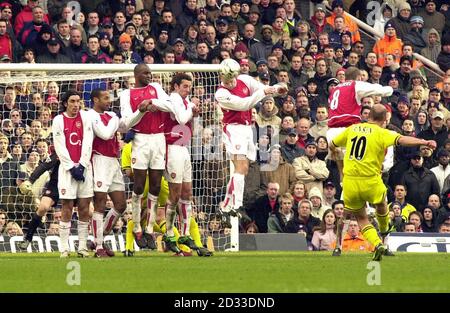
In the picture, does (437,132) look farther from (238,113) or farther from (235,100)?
(235,100)

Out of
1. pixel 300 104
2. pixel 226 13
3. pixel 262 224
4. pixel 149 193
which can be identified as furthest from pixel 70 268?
pixel 226 13

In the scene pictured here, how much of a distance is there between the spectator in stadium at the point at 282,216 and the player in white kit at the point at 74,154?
21.0 ft

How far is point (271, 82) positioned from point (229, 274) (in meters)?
13.7

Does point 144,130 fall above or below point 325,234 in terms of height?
above

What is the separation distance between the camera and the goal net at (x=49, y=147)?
25.6 m

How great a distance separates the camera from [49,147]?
84.6ft

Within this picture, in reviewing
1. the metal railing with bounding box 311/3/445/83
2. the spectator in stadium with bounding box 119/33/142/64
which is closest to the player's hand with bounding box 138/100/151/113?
the spectator in stadium with bounding box 119/33/142/64

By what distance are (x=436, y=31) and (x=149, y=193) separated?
15674 mm

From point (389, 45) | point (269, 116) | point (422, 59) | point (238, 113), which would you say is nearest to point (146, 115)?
point (238, 113)

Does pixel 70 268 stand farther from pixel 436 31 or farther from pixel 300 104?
pixel 436 31

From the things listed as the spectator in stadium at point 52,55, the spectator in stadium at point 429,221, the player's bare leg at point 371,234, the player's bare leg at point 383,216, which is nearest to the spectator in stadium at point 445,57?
the spectator in stadium at point 429,221

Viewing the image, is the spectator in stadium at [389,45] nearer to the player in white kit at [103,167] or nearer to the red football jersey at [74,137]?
the player in white kit at [103,167]

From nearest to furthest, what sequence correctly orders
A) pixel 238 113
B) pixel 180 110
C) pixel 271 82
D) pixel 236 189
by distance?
1. pixel 180 110
2. pixel 238 113
3. pixel 236 189
4. pixel 271 82

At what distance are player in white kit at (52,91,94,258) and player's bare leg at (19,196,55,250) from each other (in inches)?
89.2
